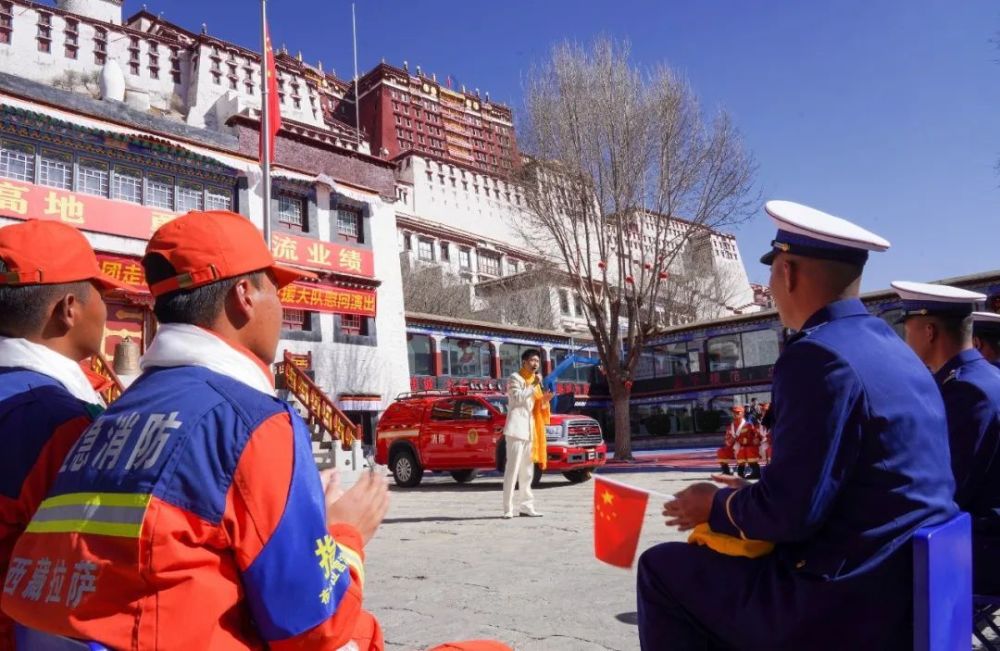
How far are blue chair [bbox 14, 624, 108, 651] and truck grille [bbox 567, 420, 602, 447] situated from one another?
40.0 feet

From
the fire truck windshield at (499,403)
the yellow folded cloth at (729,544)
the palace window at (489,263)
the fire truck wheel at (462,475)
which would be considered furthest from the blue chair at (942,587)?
the palace window at (489,263)

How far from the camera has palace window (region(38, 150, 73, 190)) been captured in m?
15.6

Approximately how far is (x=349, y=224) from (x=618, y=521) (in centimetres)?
2076

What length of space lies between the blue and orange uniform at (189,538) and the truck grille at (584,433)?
40.1 ft

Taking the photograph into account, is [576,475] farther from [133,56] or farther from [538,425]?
[133,56]

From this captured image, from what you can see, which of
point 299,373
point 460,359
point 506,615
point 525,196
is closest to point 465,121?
point 460,359

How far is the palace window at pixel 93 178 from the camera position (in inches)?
635

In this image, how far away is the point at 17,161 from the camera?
49.9 feet

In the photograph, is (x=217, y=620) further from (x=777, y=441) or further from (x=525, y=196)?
(x=525, y=196)

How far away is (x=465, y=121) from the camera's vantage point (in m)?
80.2

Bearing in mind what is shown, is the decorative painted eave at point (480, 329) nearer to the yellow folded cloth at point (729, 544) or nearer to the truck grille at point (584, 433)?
the truck grille at point (584, 433)

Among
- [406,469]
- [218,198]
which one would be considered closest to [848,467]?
[406,469]

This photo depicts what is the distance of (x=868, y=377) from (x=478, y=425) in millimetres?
12282

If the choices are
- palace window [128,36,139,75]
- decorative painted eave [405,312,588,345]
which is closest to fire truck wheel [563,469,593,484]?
decorative painted eave [405,312,588,345]
